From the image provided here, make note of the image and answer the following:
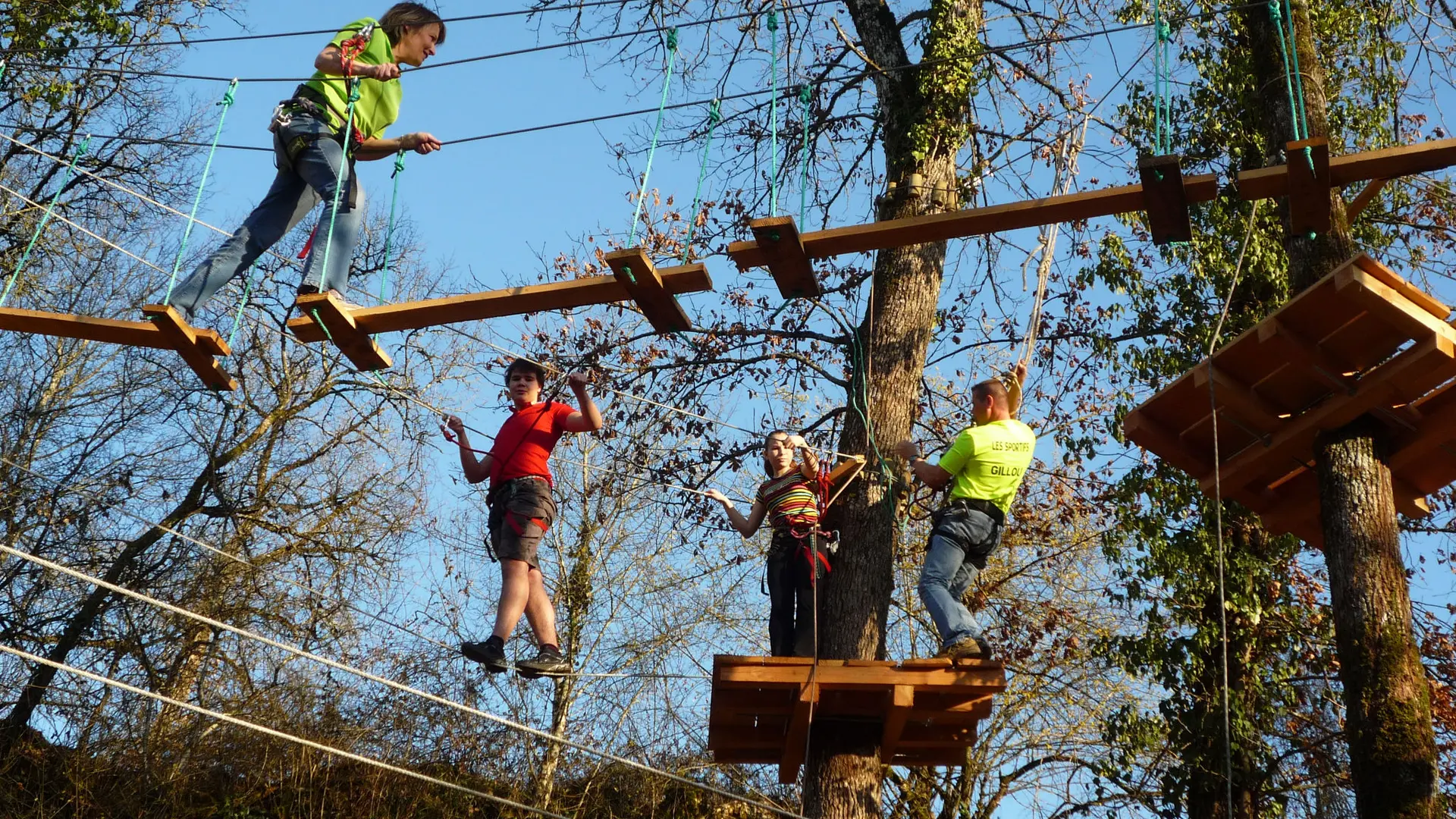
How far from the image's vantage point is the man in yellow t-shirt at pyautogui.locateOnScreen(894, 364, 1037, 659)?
6.25m

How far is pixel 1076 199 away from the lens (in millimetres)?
5613

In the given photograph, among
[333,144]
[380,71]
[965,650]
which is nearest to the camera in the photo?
[965,650]

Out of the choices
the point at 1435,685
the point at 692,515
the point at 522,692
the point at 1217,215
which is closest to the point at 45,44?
the point at 692,515

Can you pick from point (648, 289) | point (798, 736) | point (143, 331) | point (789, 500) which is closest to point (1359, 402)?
point (789, 500)

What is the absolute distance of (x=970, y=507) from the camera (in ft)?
21.2

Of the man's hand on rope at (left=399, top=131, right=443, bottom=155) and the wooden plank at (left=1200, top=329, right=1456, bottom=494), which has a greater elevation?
the man's hand on rope at (left=399, top=131, right=443, bottom=155)

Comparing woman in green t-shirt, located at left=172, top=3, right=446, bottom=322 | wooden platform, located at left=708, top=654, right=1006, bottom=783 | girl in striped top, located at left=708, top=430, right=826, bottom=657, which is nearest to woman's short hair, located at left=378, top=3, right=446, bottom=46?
woman in green t-shirt, located at left=172, top=3, right=446, bottom=322

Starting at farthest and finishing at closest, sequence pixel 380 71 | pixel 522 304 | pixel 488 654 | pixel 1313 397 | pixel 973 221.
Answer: pixel 1313 397
pixel 380 71
pixel 522 304
pixel 488 654
pixel 973 221

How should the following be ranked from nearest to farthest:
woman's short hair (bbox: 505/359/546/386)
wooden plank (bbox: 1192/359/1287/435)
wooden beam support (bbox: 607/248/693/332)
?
wooden beam support (bbox: 607/248/693/332) < woman's short hair (bbox: 505/359/546/386) < wooden plank (bbox: 1192/359/1287/435)

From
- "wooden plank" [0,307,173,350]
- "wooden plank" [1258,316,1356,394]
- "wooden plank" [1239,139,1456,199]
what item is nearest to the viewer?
"wooden plank" [1239,139,1456,199]

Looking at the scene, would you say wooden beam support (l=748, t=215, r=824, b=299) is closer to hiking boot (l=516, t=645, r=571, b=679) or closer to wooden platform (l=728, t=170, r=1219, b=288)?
wooden platform (l=728, t=170, r=1219, b=288)

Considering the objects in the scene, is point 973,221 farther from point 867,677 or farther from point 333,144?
point 333,144

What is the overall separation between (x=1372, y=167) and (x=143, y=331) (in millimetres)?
5057

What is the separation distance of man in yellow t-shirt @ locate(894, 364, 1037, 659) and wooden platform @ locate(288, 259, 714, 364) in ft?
4.79
